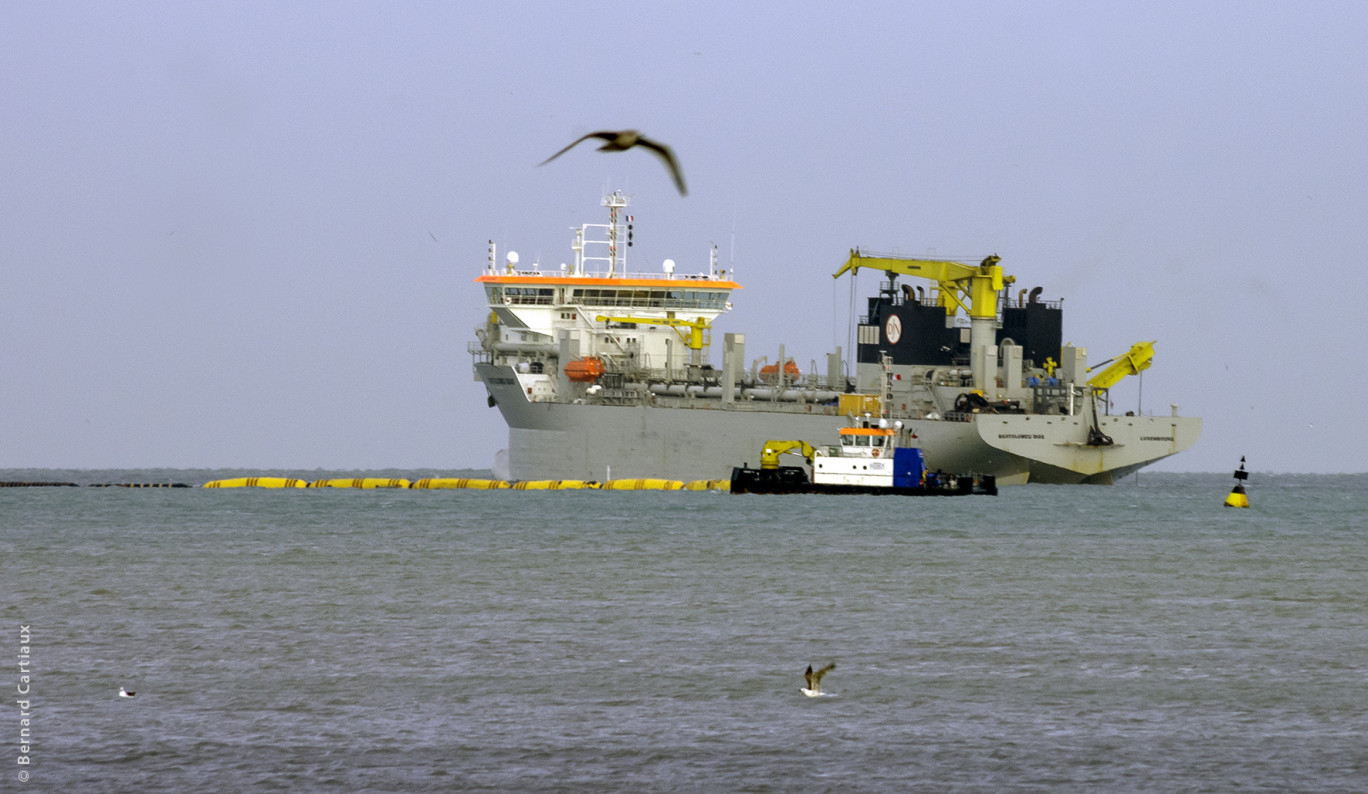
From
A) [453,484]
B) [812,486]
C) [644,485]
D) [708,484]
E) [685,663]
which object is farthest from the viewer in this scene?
[453,484]

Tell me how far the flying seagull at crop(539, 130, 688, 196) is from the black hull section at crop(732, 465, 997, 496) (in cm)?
4185

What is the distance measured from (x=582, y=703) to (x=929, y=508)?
33704 millimetres

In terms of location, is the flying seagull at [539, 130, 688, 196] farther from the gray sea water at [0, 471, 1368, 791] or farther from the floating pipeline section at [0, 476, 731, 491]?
the floating pipeline section at [0, 476, 731, 491]

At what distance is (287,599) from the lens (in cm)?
2508

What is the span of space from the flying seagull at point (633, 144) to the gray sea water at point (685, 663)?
5.12 meters

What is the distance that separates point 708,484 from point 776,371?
16.7 ft

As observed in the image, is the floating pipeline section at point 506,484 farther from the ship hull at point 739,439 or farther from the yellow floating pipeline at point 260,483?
the ship hull at point 739,439

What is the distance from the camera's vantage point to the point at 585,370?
61250mm

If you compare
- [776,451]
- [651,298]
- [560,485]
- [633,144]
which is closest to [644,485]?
[560,485]

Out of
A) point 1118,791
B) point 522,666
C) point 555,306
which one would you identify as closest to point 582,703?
point 522,666

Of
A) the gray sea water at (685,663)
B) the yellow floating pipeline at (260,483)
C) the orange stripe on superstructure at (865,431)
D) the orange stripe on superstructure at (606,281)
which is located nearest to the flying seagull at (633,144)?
the gray sea water at (685,663)

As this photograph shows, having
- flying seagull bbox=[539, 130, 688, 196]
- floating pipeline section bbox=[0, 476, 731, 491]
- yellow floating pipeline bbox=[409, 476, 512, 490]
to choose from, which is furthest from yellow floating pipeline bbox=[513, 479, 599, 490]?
flying seagull bbox=[539, 130, 688, 196]

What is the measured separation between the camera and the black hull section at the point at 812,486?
51.6 meters

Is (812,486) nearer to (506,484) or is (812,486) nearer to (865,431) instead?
(865,431)
